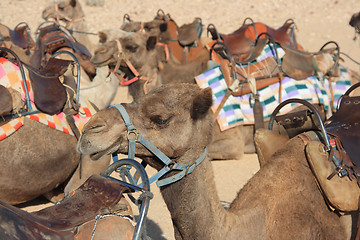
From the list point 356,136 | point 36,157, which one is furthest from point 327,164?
point 36,157

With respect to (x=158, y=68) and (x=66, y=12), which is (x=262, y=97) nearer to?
(x=158, y=68)

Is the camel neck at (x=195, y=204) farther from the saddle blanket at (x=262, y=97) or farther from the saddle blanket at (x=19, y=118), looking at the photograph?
the saddle blanket at (x=262, y=97)

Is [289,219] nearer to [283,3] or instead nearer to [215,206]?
[215,206]

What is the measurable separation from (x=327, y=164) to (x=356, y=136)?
0.38 m

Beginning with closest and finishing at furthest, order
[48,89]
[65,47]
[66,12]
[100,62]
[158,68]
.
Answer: [48,89] < [100,62] < [65,47] < [158,68] < [66,12]

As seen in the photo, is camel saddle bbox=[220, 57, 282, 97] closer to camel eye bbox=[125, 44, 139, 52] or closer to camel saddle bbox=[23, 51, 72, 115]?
camel eye bbox=[125, 44, 139, 52]

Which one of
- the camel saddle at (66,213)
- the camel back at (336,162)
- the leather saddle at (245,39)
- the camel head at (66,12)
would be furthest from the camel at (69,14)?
the camel saddle at (66,213)

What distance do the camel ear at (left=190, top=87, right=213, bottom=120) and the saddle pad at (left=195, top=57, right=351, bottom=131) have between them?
3365 millimetres

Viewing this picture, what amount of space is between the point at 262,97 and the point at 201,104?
12.0ft

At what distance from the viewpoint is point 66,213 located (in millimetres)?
2160

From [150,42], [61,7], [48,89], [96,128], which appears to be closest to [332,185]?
[96,128]

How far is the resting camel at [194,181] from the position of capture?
2.66 metres

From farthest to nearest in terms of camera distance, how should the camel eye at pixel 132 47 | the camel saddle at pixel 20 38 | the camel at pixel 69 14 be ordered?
the camel at pixel 69 14 < the camel saddle at pixel 20 38 < the camel eye at pixel 132 47

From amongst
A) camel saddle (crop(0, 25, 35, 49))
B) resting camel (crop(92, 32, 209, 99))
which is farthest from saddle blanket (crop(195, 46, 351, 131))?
camel saddle (crop(0, 25, 35, 49))
